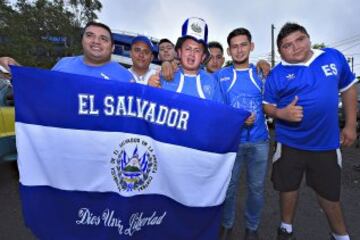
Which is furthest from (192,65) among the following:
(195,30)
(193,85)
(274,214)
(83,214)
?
(274,214)

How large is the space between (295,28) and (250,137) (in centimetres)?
114

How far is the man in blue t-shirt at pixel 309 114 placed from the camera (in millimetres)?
3264

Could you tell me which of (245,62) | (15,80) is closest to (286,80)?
(245,62)

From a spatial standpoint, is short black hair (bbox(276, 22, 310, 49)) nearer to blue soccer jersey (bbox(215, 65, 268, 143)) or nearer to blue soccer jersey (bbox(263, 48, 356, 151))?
blue soccer jersey (bbox(263, 48, 356, 151))

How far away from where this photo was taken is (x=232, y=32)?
3.57m

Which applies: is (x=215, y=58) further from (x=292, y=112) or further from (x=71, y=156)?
(x=71, y=156)

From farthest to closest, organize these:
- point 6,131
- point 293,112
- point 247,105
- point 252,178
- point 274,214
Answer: point 6,131
point 274,214
point 252,178
point 247,105
point 293,112

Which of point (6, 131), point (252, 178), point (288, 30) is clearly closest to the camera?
point (288, 30)

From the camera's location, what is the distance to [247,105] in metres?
3.46

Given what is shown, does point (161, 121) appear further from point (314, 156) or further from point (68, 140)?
point (314, 156)

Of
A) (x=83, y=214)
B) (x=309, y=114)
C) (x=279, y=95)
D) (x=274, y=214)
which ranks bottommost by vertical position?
(x=274, y=214)

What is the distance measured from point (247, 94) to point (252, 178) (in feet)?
2.88

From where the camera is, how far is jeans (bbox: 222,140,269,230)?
3551mm

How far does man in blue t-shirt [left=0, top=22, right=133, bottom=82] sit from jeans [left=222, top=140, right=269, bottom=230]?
142 cm
